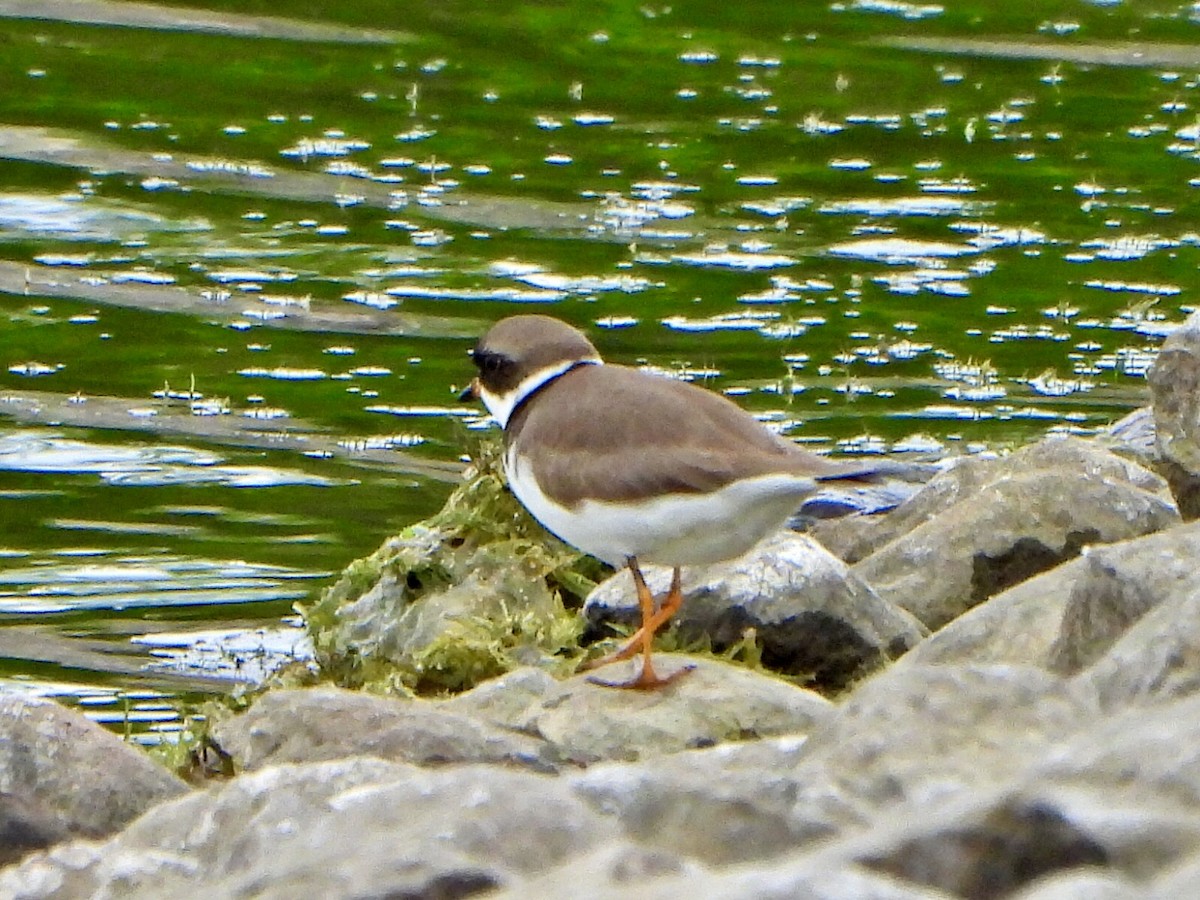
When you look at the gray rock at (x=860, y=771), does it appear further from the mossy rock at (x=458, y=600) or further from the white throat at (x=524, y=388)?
the mossy rock at (x=458, y=600)

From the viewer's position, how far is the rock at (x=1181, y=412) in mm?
8500

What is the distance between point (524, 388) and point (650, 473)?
92 centimetres

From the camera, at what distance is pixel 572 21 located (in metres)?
22.5

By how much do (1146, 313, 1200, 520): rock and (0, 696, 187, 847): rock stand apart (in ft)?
12.6

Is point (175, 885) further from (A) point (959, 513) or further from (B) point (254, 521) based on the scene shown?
(B) point (254, 521)

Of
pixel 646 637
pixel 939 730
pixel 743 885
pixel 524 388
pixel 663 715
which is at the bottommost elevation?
pixel 663 715

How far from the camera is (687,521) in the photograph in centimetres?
691

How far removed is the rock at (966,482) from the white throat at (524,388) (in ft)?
7.27

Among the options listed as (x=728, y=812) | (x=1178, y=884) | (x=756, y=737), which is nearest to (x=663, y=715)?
(x=756, y=737)

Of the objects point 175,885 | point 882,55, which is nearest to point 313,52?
point 882,55

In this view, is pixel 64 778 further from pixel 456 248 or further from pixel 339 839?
pixel 456 248

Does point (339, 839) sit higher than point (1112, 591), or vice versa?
point (1112, 591)

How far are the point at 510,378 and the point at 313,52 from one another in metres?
13.9

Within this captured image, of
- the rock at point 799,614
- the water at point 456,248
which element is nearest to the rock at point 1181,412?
the rock at point 799,614
